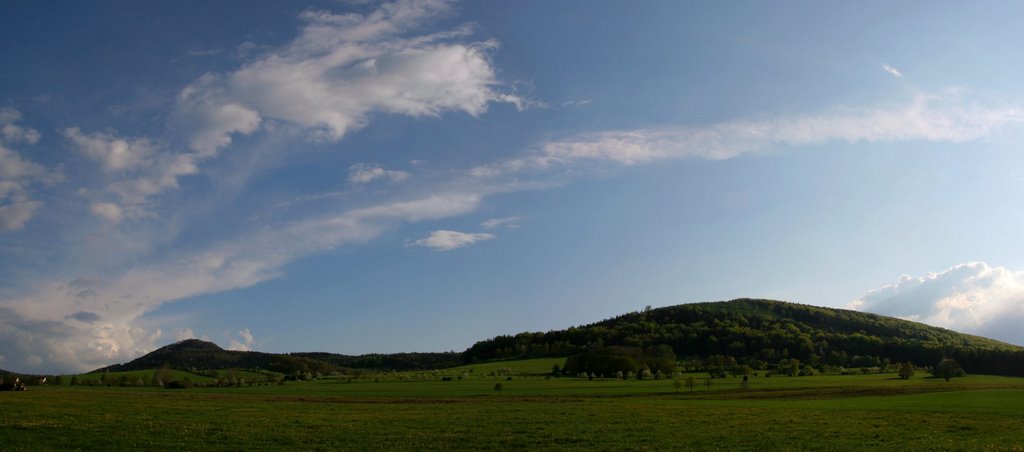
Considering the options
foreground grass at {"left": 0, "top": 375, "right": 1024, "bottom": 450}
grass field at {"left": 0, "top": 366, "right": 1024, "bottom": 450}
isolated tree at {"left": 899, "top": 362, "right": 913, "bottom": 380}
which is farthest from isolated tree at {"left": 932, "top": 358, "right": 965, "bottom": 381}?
foreground grass at {"left": 0, "top": 375, "right": 1024, "bottom": 450}

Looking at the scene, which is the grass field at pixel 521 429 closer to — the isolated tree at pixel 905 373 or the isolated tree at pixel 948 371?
the isolated tree at pixel 905 373

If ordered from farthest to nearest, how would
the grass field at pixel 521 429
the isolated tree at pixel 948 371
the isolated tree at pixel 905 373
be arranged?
1. the isolated tree at pixel 905 373
2. the isolated tree at pixel 948 371
3. the grass field at pixel 521 429

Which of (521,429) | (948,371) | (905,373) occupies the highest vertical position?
(521,429)

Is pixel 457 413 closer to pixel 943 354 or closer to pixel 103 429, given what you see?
pixel 103 429

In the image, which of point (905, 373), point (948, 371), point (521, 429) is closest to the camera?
point (521, 429)

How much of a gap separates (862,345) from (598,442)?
7615 inches

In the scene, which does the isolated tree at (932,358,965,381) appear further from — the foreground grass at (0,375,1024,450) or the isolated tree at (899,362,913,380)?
the foreground grass at (0,375,1024,450)

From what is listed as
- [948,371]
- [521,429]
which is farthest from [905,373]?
[521,429]

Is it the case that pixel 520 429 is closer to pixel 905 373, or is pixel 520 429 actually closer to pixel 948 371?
pixel 948 371

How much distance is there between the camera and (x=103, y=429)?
34.0m

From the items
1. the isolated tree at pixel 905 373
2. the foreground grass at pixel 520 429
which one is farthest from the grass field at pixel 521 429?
the isolated tree at pixel 905 373

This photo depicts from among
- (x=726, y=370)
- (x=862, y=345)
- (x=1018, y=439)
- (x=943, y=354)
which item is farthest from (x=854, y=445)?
(x=862, y=345)

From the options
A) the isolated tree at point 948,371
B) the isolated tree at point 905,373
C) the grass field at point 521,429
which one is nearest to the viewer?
the grass field at point 521,429

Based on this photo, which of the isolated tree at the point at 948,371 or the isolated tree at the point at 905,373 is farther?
the isolated tree at the point at 905,373
